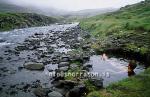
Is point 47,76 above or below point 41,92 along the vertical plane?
below

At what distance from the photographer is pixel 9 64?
163 feet

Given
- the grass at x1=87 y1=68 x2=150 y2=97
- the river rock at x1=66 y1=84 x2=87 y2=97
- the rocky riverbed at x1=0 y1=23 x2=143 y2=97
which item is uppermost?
the grass at x1=87 y1=68 x2=150 y2=97

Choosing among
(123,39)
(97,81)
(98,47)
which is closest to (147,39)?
(123,39)

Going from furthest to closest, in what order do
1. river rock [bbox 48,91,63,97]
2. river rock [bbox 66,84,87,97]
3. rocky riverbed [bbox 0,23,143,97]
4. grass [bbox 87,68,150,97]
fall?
rocky riverbed [bbox 0,23,143,97], river rock [bbox 48,91,63,97], river rock [bbox 66,84,87,97], grass [bbox 87,68,150,97]

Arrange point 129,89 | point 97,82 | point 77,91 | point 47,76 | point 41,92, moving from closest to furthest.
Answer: point 129,89 < point 77,91 < point 41,92 < point 97,82 < point 47,76

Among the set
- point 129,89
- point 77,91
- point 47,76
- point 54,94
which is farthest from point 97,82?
point 47,76

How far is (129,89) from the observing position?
91.1 ft

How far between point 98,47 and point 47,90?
112ft

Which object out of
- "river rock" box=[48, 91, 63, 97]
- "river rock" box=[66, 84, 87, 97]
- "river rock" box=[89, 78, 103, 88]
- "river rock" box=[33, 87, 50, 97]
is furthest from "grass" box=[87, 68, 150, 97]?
"river rock" box=[33, 87, 50, 97]

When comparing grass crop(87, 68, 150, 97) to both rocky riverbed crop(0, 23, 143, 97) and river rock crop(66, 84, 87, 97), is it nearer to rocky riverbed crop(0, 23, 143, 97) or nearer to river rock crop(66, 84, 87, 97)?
river rock crop(66, 84, 87, 97)

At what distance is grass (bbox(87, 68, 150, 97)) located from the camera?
25.9 m

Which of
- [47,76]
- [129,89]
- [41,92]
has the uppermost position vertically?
[129,89]

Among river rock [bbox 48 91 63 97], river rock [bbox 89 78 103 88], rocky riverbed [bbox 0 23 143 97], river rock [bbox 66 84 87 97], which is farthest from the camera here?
river rock [bbox 89 78 103 88]

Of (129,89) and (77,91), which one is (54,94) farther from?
(129,89)
